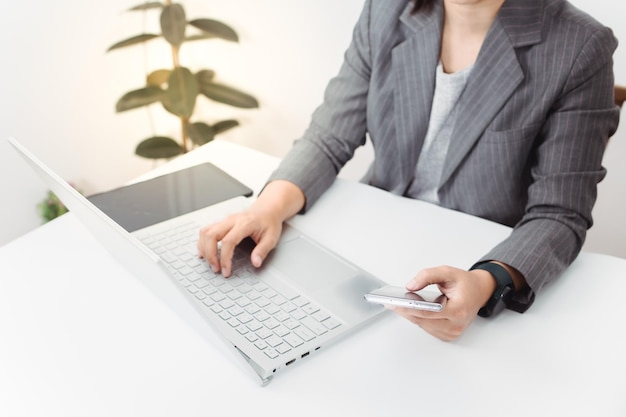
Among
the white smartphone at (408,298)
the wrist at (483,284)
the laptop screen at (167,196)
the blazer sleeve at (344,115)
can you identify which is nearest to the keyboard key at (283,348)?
the white smartphone at (408,298)

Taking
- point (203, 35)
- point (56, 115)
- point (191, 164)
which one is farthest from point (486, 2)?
point (56, 115)

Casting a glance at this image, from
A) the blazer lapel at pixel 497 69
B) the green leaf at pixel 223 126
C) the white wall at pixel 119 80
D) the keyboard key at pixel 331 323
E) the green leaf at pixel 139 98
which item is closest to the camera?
the keyboard key at pixel 331 323

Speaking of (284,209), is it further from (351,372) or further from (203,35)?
(203,35)

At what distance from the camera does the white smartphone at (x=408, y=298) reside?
0.70m

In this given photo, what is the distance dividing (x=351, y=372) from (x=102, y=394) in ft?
0.99

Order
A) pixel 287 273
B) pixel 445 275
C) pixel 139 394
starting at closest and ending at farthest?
pixel 139 394
pixel 445 275
pixel 287 273

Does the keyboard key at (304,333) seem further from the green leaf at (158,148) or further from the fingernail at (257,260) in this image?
the green leaf at (158,148)

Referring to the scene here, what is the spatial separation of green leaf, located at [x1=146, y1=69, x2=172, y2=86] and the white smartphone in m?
1.72

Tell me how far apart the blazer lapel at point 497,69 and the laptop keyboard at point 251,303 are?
49 cm

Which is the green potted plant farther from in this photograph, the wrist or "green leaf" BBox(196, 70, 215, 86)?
the wrist

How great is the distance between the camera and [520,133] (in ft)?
3.48

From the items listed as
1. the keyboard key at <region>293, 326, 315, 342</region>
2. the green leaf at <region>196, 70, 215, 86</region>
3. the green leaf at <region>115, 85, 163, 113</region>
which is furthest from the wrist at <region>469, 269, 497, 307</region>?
the green leaf at <region>196, 70, 215, 86</region>

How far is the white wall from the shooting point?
200cm

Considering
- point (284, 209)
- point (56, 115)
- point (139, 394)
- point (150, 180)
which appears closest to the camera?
point (139, 394)
